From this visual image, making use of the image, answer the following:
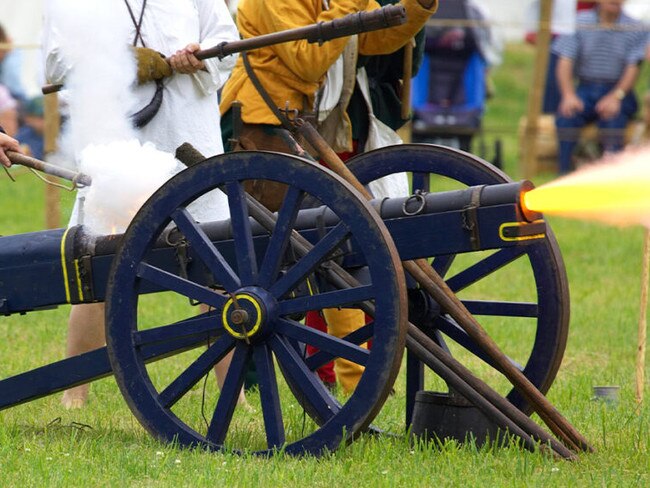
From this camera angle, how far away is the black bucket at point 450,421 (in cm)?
445

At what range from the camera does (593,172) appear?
4.39 m

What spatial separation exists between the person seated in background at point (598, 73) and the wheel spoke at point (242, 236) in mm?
10077

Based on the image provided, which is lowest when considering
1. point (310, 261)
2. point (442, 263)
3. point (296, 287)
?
point (442, 263)

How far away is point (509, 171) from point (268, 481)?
1218 centimetres

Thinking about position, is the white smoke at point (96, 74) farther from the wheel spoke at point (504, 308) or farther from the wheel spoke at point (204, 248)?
the wheel spoke at point (504, 308)

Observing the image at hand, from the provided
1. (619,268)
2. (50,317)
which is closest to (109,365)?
(50,317)

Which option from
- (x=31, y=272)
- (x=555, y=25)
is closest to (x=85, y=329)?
(x=31, y=272)

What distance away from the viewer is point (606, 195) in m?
4.25

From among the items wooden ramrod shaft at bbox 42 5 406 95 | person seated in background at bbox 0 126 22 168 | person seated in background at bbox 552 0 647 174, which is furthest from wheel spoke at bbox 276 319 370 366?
person seated in background at bbox 552 0 647 174

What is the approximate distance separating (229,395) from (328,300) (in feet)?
1.57

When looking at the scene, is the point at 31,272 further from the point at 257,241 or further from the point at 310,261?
the point at 310,261

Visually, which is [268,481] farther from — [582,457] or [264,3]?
[264,3]

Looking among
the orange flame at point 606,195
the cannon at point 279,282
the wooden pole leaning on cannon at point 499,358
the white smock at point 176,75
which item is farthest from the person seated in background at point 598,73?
the wooden pole leaning on cannon at point 499,358

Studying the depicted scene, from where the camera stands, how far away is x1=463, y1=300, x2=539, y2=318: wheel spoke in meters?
4.75
